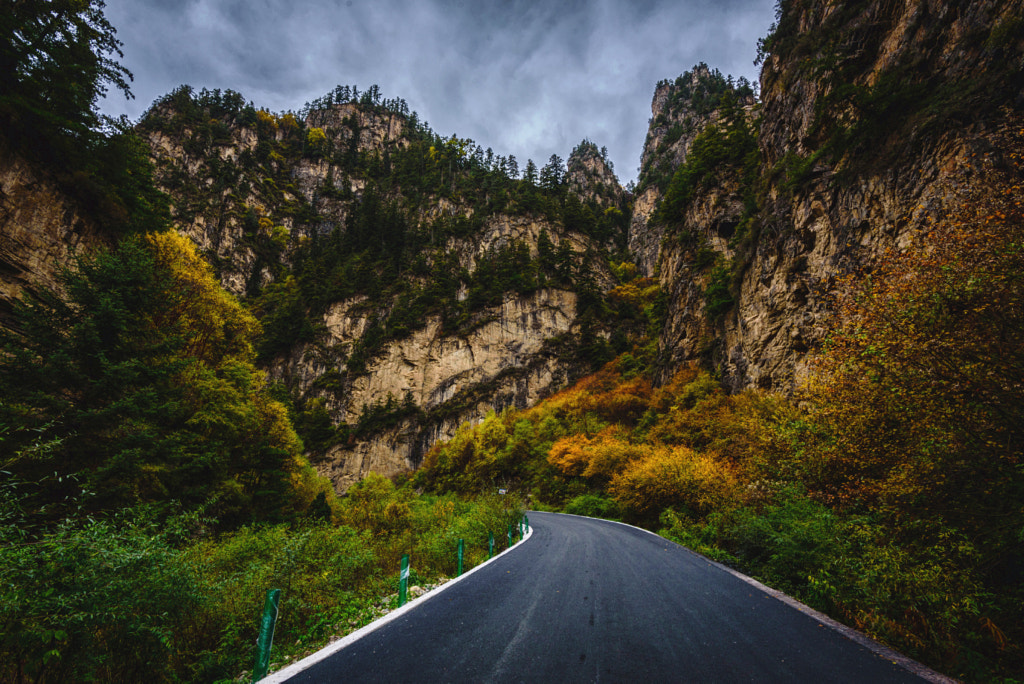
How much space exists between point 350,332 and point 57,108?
44088 mm

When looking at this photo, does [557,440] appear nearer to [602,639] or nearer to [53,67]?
[602,639]

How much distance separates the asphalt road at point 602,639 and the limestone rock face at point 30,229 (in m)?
16.8

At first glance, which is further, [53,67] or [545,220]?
[545,220]

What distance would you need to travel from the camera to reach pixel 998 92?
9172 millimetres

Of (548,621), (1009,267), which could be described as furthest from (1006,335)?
(548,621)

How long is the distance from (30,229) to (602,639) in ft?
70.5

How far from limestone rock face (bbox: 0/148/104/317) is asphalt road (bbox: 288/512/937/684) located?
1676 centimetres

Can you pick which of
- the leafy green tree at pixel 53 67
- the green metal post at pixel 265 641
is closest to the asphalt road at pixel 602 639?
the green metal post at pixel 265 641

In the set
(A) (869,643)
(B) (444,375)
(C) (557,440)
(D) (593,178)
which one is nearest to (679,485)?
(A) (869,643)

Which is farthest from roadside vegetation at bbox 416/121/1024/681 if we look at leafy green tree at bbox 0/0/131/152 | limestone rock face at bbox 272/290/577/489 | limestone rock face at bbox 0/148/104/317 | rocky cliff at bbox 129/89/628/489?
rocky cliff at bbox 129/89/628/489

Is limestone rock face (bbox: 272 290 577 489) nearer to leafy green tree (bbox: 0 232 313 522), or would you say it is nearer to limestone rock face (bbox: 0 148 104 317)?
leafy green tree (bbox: 0 232 313 522)

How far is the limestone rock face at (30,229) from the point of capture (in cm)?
1221

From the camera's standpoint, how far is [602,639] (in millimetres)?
3729

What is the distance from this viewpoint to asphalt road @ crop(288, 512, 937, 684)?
9.80 feet
